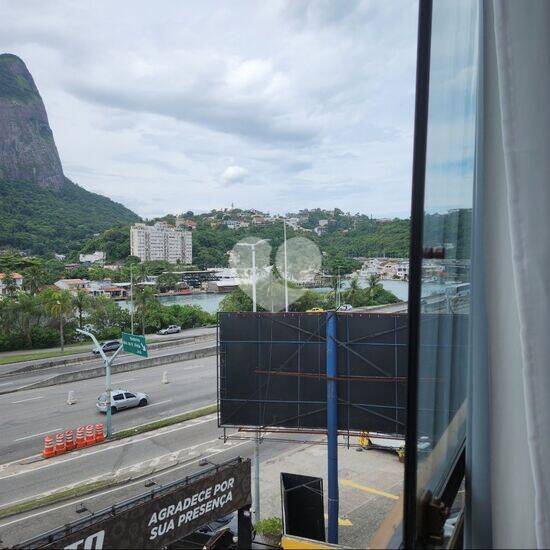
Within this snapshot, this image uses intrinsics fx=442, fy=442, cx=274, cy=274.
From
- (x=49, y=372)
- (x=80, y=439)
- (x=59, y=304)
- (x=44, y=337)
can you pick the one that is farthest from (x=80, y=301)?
(x=80, y=439)

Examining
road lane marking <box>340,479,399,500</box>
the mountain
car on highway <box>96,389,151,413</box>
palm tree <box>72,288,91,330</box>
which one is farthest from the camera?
the mountain

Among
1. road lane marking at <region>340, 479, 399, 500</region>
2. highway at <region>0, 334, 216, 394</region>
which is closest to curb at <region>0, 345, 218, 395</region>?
highway at <region>0, 334, 216, 394</region>

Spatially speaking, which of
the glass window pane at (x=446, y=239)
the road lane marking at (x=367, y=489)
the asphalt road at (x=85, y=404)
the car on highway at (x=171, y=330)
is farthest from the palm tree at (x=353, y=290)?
the glass window pane at (x=446, y=239)

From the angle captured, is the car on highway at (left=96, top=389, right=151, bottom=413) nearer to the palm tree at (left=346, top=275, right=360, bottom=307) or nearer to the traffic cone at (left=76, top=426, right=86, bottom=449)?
the traffic cone at (left=76, top=426, right=86, bottom=449)

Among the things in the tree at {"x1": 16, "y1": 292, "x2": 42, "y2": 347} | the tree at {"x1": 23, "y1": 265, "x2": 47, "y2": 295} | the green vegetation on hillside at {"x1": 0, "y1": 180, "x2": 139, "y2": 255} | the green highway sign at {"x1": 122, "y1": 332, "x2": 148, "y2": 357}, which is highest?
the green vegetation on hillside at {"x1": 0, "y1": 180, "x2": 139, "y2": 255}

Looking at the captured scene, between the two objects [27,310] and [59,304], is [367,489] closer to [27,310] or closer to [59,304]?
[59,304]

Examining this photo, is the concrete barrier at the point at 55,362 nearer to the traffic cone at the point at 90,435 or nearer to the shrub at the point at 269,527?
the traffic cone at the point at 90,435
